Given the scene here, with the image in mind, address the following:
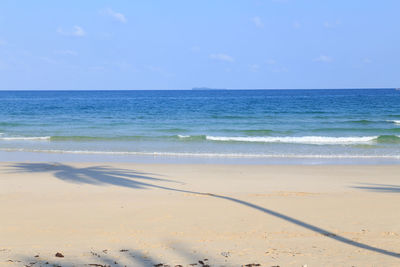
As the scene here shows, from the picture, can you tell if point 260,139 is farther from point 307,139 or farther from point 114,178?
point 114,178

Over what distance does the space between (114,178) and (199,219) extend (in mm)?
5613

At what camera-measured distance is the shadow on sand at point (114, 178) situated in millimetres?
8552

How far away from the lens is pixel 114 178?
13797 millimetres

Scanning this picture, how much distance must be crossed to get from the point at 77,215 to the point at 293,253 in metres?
4.34

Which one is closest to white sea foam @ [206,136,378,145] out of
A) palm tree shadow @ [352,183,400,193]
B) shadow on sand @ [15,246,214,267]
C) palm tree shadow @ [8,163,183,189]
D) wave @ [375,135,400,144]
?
wave @ [375,135,400,144]

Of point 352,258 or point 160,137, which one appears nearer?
point 352,258

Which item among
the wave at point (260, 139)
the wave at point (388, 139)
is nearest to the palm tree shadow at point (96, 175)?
the wave at point (260, 139)

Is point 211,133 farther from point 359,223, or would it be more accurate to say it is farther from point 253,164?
point 359,223

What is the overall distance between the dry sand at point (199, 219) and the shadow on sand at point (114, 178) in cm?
3

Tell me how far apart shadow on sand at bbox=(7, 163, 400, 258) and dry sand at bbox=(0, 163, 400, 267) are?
31mm

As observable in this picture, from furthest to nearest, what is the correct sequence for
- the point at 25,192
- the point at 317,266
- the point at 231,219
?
1. the point at 25,192
2. the point at 231,219
3. the point at 317,266

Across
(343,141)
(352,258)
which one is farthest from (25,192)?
(343,141)

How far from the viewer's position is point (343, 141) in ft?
86.3

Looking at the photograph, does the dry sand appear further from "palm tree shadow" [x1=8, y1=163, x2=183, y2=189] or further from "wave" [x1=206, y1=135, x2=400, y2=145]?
"wave" [x1=206, y1=135, x2=400, y2=145]
